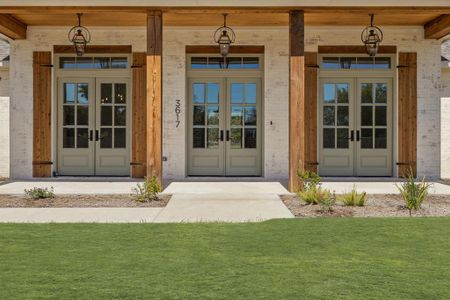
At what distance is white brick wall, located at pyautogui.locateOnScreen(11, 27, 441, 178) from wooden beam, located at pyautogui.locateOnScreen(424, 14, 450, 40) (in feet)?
1.00

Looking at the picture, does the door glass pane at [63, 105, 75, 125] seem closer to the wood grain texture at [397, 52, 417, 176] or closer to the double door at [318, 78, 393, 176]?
the double door at [318, 78, 393, 176]

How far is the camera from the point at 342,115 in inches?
443

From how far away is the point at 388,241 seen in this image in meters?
4.68

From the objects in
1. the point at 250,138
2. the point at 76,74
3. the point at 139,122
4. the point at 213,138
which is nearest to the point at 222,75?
the point at 213,138

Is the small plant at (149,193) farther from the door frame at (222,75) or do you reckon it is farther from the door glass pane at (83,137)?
the door glass pane at (83,137)

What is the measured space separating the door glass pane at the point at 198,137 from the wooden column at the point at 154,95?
258 centimetres

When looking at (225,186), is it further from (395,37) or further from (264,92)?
(395,37)

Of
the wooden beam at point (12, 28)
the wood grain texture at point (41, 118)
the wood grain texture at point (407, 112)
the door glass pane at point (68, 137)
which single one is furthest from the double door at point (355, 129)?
the wooden beam at point (12, 28)

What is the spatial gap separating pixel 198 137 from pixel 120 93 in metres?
2.14

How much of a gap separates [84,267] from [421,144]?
9.35 m

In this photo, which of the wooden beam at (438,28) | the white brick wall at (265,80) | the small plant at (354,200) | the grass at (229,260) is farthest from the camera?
the white brick wall at (265,80)

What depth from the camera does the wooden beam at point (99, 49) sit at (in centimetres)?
1107

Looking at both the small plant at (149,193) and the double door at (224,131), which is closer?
the small plant at (149,193)

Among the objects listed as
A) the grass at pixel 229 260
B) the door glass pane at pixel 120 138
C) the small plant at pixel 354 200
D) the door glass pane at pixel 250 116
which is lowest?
the grass at pixel 229 260
